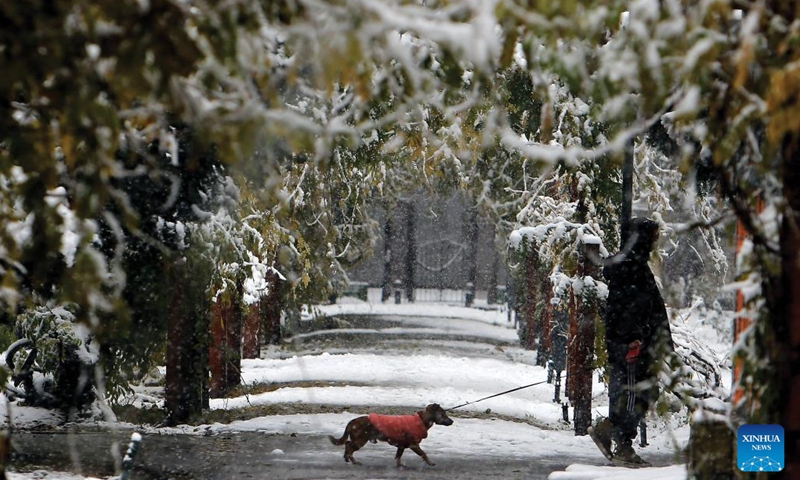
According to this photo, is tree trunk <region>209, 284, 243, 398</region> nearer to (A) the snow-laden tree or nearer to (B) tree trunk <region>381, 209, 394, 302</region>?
(A) the snow-laden tree

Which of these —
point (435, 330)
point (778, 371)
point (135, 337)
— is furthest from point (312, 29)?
point (435, 330)

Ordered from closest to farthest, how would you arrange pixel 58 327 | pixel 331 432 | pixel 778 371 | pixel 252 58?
1. pixel 252 58
2. pixel 778 371
3. pixel 58 327
4. pixel 331 432

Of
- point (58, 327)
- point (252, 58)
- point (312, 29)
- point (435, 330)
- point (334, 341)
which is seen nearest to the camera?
point (312, 29)

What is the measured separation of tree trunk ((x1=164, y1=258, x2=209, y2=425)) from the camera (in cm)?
1164

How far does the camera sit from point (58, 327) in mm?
10219

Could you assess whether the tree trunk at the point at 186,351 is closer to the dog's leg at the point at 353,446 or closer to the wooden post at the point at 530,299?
the dog's leg at the point at 353,446

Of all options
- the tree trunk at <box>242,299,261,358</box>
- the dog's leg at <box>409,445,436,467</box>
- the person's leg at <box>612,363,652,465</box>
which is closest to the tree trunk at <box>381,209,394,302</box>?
the tree trunk at <box>242,299,261,358</box>

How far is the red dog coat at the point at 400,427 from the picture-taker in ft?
31.8

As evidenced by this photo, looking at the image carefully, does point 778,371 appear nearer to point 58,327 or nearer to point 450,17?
point 450,17

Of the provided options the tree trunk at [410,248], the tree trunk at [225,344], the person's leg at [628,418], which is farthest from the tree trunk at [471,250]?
the person's leg at [628,418]

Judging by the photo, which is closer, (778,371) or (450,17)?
(450,17)

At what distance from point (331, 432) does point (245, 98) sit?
970cm

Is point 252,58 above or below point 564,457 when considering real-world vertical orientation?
above

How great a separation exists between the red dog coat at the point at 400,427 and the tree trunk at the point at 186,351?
3212mm
